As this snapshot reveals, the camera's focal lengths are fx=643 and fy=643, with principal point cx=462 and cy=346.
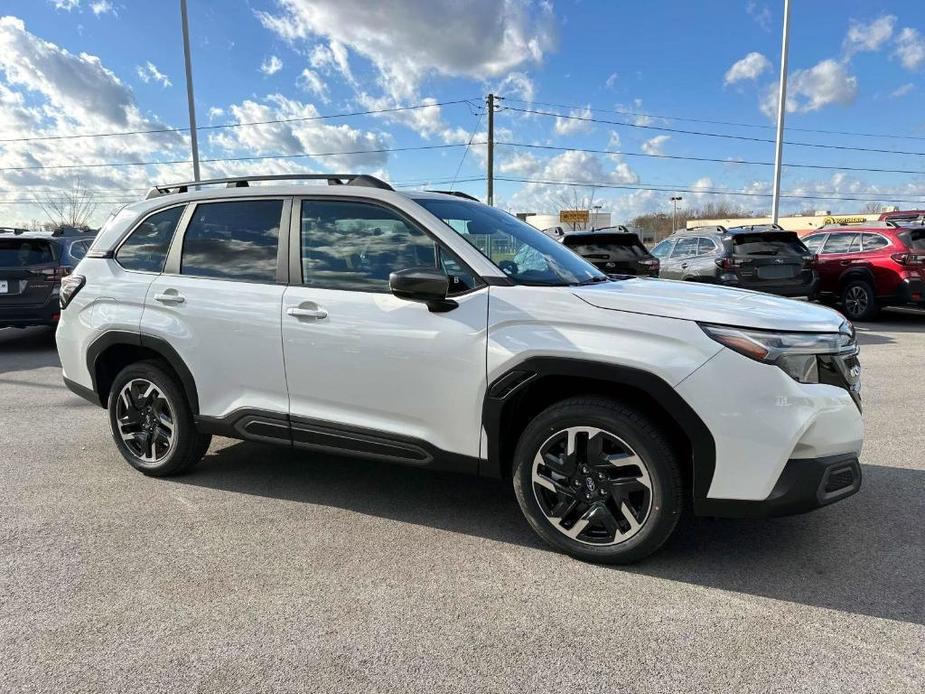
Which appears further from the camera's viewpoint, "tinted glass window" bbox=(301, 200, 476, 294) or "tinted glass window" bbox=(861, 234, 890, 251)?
"tinted glass window" bbox=(861, 234, 890, 251)

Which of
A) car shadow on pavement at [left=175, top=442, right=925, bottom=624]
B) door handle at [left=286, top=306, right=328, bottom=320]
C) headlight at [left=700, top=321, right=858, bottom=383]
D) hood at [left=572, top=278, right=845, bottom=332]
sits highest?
hood at [left=572, top=278, right=845, bottom=332]

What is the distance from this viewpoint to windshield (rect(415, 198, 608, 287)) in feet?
11.2

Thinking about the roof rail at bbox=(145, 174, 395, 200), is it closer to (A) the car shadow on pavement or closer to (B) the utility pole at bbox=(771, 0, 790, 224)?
(A) the car shadow on pavement

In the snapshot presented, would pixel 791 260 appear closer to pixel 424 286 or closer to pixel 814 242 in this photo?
pixel 814 242

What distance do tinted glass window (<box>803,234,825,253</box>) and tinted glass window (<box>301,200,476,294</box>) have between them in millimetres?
11300

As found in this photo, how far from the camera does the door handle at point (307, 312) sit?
3.50 m

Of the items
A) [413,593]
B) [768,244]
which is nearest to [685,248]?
[768,244]

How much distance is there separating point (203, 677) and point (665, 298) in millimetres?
2487

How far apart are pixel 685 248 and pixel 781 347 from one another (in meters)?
9.79

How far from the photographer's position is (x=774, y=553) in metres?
3.20

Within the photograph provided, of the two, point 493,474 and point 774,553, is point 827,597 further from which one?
point 493,474

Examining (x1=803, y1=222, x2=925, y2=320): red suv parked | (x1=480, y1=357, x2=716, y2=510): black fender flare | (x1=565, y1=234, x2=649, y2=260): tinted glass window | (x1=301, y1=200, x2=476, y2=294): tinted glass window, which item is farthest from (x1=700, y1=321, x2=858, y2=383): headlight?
(x1=803, y1=222, x2=925, y2=320): red suv parked

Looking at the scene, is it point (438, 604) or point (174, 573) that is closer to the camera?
point (438, 604)

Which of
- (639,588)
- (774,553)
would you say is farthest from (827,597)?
(639,588)
